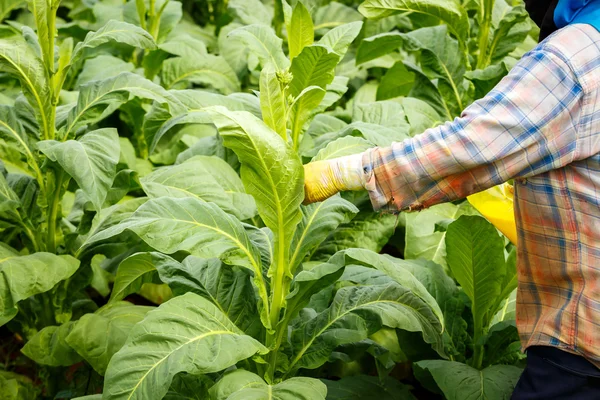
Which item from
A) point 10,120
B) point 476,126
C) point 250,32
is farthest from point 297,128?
point 476,126

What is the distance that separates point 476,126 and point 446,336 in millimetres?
889

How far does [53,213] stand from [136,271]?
35 cm

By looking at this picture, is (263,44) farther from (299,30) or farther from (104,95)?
(104,95)

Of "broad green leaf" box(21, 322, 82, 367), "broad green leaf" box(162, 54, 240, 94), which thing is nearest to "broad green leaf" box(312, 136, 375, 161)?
"broad green leaf" box(21, 322, 82, 367)

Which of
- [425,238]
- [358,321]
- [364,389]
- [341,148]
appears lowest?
[364,389]

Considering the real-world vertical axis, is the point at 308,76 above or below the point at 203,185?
above

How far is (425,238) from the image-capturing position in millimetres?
2578

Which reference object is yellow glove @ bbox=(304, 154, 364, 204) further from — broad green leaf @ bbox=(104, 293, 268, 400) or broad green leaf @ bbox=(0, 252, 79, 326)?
broad green leaf @ bbox=(0, 252, 79, 326)

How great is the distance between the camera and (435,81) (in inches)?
127

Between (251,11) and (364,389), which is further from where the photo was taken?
(251,11)

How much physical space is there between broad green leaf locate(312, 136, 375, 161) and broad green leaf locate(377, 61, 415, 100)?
112 cm

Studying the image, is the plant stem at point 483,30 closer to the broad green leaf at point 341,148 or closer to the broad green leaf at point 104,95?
the broad green leaf at point 341,148

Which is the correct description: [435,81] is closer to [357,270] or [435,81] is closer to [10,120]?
[357,270]

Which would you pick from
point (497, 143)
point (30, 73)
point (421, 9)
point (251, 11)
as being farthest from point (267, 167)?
point (251, 11)
